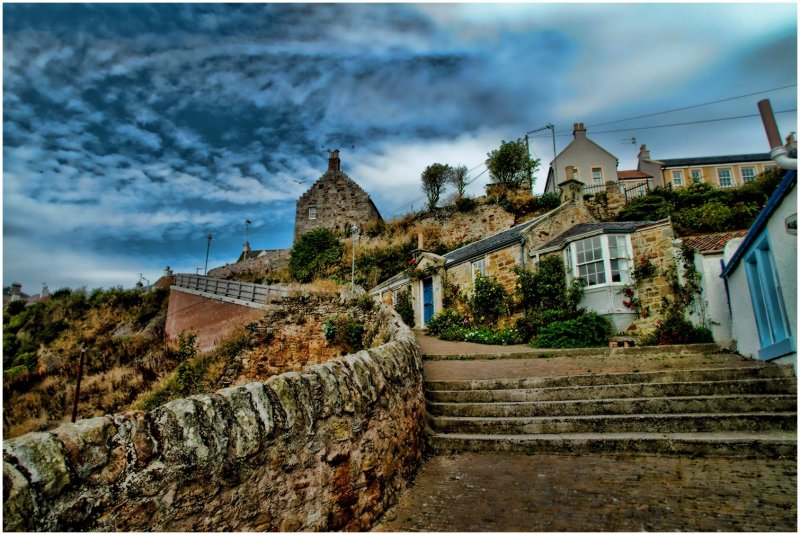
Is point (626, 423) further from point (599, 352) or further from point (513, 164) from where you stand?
point (513, 164)

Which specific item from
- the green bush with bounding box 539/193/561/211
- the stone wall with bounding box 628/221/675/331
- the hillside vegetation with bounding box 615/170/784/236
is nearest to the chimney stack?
the green bush with bounding box 539/193/561/211

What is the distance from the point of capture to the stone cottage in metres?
13.2

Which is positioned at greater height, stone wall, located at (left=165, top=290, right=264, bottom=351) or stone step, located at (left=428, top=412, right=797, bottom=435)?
stone wall, located at (left=165, top=290, right=264, bottom=351)

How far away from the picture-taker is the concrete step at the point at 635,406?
19.7 ft

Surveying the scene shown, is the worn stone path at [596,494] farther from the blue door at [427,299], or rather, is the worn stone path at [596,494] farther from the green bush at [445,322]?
the blue door at [427,299]

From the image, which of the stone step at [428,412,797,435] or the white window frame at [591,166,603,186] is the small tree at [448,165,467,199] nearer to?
the white window frame at [591,166,603,186]

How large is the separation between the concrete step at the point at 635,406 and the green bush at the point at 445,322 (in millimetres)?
9994

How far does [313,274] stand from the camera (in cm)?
2933

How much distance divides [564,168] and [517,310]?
2023 centimetres

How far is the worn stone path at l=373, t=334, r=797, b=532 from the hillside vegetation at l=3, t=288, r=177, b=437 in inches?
736

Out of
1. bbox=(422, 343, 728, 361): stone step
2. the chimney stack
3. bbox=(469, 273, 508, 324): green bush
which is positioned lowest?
bbox=(422, 343, 728, 361): stone step

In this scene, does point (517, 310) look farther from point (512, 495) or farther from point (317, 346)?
point (512, 495)

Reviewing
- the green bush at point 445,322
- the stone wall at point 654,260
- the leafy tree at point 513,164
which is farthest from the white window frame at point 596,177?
the green bush at point 445,322

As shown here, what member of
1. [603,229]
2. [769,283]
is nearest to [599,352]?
[769,283]
